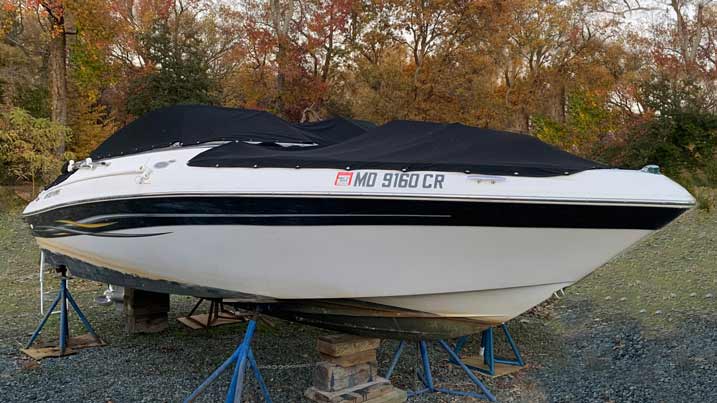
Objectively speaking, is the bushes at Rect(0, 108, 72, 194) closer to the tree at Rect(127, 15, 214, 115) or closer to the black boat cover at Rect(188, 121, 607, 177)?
the tree at Rect(127, 15, 214, 115)

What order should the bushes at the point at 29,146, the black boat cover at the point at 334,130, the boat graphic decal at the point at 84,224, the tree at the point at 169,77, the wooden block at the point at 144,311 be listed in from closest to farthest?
the boat graphic decal at the point at 84,224 → the black boat cover at the point at 334,130 → the wooden block at the point at 144,311 → the bushes at the point at 29,146 → the tree at the point at 169,77

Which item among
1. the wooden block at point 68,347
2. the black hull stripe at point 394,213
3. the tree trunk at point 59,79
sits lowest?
the wooden block at point 68,347

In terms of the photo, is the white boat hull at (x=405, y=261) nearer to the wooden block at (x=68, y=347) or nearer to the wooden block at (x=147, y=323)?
the wooden block at (x=68, y=347)

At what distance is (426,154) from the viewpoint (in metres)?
3.86

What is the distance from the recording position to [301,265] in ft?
12.8

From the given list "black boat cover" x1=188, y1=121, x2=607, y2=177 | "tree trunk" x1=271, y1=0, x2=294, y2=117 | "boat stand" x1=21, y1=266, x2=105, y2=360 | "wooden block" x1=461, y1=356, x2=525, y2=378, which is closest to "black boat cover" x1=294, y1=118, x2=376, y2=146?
"black boat cover" x1=188, y1=121, x2=607, y2=177

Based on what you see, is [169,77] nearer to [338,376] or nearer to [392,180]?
[338,376]

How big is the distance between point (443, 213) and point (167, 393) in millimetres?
2698

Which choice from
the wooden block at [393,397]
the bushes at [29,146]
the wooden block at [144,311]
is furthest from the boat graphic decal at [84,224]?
the bushes at [29,146]

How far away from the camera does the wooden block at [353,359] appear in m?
4.43

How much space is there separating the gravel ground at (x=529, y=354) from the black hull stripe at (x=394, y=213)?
5.00ft

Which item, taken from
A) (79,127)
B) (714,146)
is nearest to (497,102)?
(714,146)

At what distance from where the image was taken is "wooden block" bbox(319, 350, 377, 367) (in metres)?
4.43

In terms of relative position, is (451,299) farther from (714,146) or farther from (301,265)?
(714,146)
